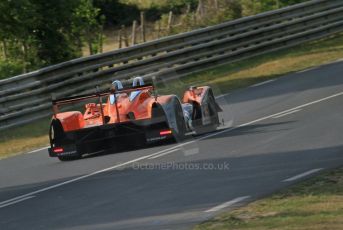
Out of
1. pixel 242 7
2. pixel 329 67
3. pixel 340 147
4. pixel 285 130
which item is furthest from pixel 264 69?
pixel 340 147

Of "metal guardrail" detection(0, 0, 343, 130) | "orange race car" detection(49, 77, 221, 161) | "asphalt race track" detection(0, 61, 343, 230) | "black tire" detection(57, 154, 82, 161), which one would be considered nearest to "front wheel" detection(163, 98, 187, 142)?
"orange race car" detection(49, 77, 221, 161)

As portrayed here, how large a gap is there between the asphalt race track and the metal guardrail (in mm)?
4453

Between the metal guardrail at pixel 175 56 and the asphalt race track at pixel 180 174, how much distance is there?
445 centimetres

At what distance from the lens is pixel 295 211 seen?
8.41 metres

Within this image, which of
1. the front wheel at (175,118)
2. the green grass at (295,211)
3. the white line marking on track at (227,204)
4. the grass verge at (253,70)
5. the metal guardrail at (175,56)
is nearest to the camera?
the green grass at (295,211)

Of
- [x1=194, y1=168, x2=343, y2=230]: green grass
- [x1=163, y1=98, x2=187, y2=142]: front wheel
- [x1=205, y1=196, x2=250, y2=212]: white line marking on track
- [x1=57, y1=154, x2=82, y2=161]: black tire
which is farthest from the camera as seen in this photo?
[x1=57, y1=154, x2=82, y2=161]: black tire

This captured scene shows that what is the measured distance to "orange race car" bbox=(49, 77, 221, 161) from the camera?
1346 centimetres

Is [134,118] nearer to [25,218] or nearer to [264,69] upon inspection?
[25,218]

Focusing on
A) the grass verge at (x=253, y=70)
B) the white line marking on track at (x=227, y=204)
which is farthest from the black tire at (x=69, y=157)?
the white line marking on track at (x=227, y=204)

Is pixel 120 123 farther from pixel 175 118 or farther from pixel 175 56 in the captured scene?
pixel 175 56

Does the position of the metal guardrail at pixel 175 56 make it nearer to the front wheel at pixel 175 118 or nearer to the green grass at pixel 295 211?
the front wheel at pixel 175 118

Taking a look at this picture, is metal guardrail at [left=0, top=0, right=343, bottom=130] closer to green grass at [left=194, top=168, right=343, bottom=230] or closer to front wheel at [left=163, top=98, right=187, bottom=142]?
front wheel at [left=163, top=98, right=187, bottom=142]

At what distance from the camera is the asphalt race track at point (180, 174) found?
9172 millimetres

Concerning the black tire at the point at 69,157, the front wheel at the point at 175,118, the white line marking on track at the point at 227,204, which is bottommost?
the white line marking on track at the point at 227,204
